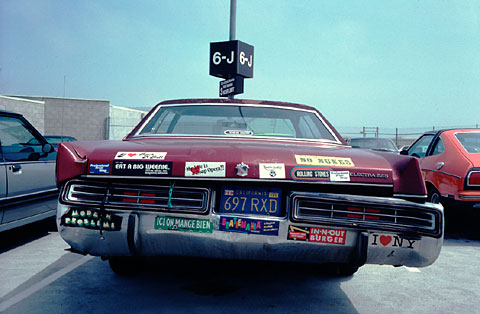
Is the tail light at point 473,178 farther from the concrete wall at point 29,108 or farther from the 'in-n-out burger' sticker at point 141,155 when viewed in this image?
the concrete wall at point 29,108

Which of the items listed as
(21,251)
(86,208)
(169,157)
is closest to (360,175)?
(169,157)

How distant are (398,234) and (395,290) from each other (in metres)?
1.22

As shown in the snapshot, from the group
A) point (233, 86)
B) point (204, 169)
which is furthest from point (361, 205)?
point (233, 86)

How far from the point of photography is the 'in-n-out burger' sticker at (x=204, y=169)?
248 centimetres

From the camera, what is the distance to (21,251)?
4.48 meters

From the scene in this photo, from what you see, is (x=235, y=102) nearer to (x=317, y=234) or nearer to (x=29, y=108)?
(x=317, y=234)

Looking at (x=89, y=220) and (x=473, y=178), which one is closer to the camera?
(x=89, y=220)

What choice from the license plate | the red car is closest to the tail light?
the red car

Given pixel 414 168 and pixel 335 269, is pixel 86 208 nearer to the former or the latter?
pixel 414 168

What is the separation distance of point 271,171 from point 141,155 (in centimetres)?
77

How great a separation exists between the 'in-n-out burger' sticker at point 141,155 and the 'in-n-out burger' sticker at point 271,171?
1.91 feet

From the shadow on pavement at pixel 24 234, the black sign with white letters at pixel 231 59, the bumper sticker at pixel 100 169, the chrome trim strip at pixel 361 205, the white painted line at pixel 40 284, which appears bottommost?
the shadow on pavement at pixel 24 234

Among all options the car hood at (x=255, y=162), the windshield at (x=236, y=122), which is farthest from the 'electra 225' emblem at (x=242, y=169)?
the windshield at (x=236, y=122)

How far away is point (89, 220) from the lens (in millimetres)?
2551
